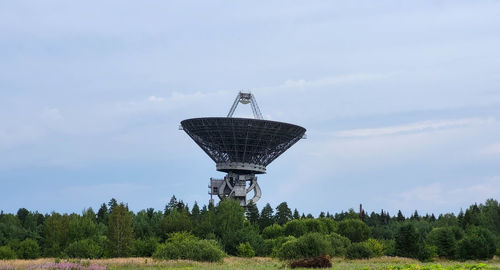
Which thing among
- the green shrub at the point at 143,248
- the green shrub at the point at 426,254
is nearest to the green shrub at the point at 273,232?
the green shrub at the point at 426,254

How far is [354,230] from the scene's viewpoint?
12269 centimetres

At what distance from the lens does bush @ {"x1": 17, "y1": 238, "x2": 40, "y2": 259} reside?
9256cm

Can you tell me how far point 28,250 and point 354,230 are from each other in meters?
57.6

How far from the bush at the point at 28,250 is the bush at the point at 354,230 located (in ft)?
180

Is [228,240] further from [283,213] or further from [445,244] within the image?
[283,213]

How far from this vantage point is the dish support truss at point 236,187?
12050cm

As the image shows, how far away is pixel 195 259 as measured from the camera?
50656 mm

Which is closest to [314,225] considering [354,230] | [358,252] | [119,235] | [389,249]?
[354,230]

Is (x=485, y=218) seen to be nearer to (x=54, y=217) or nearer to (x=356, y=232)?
(x=356, y=232)

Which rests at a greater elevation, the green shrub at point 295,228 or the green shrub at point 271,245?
the green shrub at point 295,228

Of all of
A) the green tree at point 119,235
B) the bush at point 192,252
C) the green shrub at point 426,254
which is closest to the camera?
the bush at point 192,252

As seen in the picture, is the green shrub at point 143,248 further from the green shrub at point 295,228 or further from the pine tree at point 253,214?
the pine tree at point 253,214

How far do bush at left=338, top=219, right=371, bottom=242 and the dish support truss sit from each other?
16.8 m

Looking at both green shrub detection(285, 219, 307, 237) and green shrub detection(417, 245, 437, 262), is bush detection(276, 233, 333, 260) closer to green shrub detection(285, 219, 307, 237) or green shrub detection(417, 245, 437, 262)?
green shrub detection(417, 245, 437, 262)
